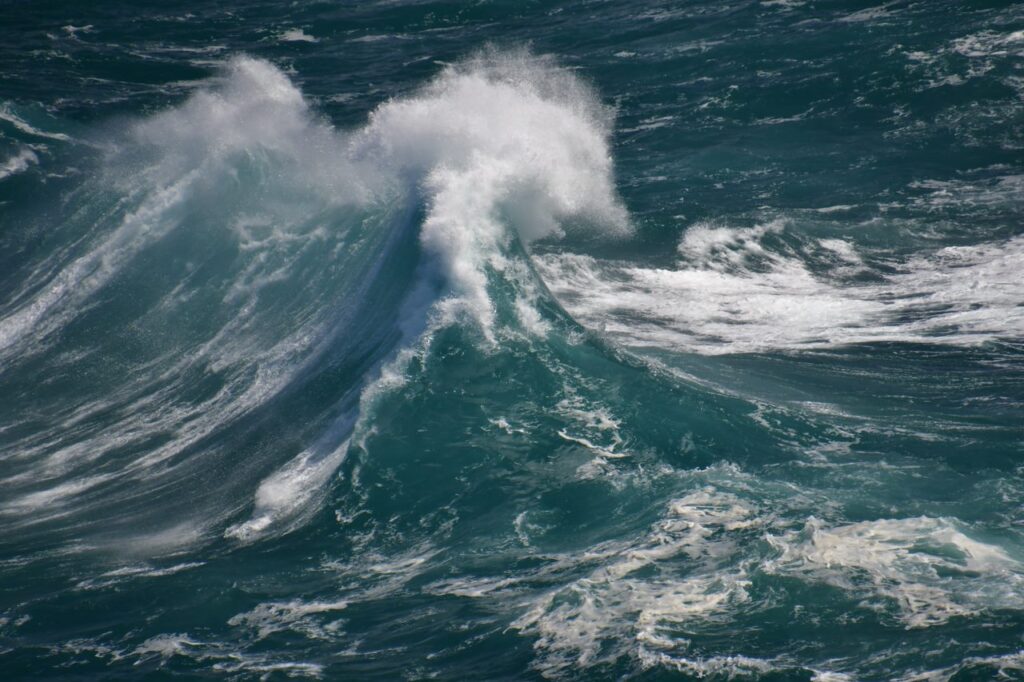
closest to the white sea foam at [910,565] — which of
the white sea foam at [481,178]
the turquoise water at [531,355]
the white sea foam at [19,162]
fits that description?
the turquoise water at [531,355]

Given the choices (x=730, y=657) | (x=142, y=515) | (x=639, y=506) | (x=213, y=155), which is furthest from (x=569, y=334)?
(x=213, y=155)

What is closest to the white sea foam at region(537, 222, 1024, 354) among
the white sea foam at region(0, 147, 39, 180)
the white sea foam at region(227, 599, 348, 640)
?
the white sea foam at region(227, 599, 348, 640)

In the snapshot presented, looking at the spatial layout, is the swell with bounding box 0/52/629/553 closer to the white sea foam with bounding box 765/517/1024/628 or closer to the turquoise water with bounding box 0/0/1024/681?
the turquoise water with bounding box 0/0/1024/681

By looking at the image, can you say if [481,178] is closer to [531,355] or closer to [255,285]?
[255,285]

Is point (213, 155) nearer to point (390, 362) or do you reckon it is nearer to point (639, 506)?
point (390, 362)

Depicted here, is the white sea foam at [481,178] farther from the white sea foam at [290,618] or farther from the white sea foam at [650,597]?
the white sea foam at [650,597]

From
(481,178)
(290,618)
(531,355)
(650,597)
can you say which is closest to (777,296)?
(481,178)
